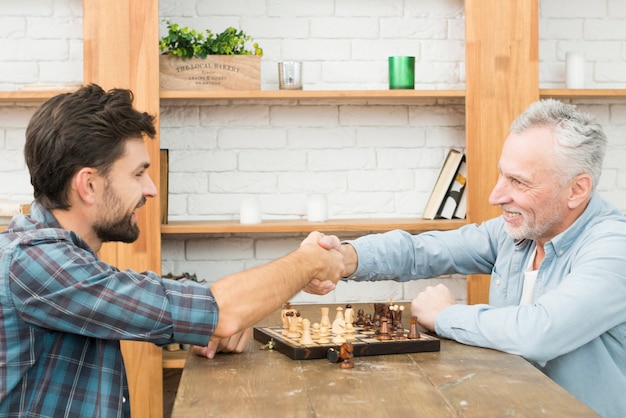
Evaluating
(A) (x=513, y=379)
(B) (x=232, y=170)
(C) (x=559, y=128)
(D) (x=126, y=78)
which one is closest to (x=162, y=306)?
(A) (x=513, y=379)

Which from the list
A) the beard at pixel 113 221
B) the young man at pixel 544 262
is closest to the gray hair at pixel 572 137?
the young man at pixel 544 262

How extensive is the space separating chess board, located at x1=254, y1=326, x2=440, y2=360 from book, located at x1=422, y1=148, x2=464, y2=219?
1.55 metres

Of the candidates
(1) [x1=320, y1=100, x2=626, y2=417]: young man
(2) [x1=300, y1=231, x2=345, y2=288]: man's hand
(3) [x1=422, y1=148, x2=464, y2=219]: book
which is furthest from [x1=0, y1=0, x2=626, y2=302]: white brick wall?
(2) [x1=300, y1=231, x2=345, y2=288]: man's hand

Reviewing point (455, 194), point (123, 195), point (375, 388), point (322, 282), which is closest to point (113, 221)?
point (123, 195)

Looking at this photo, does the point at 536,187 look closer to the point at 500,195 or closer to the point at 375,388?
the point at 500,195

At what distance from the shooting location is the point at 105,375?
5.89 feet

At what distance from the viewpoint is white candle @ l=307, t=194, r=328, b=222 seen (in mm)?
3416

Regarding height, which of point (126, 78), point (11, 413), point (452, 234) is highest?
point (126, 78)

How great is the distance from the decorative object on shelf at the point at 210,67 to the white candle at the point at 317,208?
503 millimetres

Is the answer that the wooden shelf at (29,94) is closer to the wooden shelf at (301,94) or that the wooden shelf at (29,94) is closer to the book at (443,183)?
the wooden shelf at (301,94)

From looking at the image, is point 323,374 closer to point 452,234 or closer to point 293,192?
point 452,234

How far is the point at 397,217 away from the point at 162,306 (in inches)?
83.9

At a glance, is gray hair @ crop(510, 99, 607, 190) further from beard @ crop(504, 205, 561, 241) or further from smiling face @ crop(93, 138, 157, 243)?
smiling face @ crop(93, 138, 157, 243)

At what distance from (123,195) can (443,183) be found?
1.82 meters
